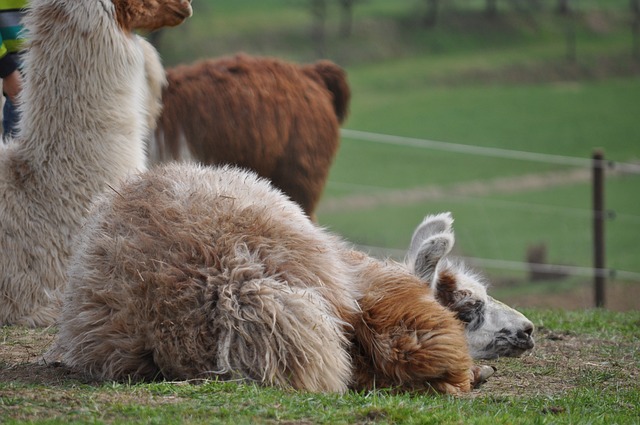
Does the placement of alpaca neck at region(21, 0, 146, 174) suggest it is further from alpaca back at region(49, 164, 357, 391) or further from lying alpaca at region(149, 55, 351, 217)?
lying alpaca at region(149, 55, 351, 217)

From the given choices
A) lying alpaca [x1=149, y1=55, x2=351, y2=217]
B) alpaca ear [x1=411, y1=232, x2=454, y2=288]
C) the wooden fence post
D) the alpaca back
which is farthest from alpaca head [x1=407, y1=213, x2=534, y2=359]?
the wooden fence post

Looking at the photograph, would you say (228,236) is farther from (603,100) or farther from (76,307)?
(603,100)

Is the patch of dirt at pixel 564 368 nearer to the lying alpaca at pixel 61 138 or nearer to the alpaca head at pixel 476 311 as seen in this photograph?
the alpaca head at pixel 476 311

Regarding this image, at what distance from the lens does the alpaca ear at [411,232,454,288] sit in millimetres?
4059

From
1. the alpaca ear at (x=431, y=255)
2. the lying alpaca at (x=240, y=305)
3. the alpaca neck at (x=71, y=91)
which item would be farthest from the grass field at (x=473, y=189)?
the alpaca neck at (x=71, y=91)

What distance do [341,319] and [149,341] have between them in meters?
0.70

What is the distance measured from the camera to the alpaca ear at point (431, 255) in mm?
4059

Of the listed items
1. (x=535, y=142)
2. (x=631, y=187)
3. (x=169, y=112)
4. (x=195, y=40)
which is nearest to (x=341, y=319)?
(x=169, y=112)

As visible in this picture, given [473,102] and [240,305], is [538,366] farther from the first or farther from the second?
[473,102]

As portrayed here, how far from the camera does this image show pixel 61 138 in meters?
5.45

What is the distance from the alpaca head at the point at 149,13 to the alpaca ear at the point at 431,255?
2.46m

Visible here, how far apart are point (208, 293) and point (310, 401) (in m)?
0.54

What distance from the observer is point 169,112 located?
8.37 meters

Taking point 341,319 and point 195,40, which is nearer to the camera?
point 341,319
